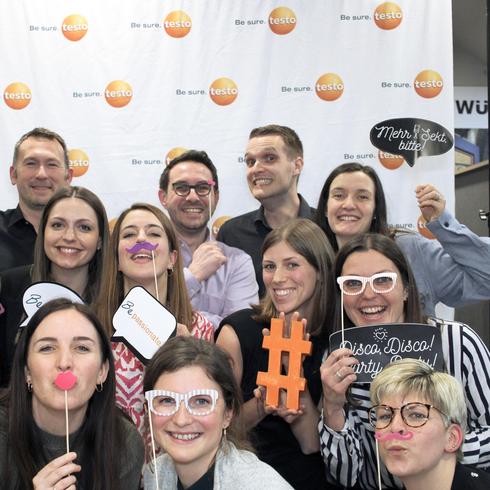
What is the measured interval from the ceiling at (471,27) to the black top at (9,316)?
481 centimetres

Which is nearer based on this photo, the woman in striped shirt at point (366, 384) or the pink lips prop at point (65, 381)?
the pink lips prop at point (65, 381)

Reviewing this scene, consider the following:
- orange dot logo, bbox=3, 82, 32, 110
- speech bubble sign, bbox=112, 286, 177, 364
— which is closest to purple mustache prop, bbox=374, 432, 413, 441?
speech bubble sign, bbox=112, 286, 177, 364

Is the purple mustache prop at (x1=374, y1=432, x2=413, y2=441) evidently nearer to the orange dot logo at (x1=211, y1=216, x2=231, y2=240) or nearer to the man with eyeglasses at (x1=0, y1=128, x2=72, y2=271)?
the man with eyeglasses at (x1=0, y1=128, x2=72, y2=271)

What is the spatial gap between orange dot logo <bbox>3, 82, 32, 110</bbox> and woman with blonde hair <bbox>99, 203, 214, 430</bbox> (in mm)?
1871

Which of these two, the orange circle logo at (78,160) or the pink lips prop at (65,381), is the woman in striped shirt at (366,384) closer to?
the pink lips prop at (65,381)

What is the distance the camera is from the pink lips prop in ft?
7.12

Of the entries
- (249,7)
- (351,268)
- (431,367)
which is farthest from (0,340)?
(249,7)

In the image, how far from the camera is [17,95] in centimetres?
452

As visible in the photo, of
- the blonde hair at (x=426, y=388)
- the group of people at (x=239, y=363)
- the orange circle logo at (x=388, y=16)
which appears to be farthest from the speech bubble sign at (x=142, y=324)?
the orange circle logo at (x=388, y=16)

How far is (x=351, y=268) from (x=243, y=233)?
1382 mm

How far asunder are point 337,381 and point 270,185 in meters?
1.55

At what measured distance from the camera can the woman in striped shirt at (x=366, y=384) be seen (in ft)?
7.70

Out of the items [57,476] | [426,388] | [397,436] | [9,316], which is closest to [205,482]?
[57,476]

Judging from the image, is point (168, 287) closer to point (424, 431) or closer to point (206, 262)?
point (206, 262)
